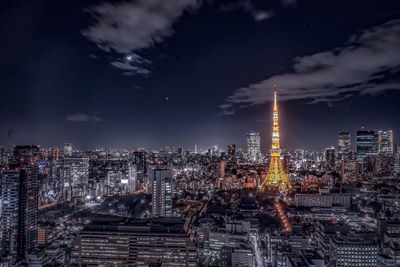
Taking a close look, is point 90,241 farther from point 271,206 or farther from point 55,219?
point 271,206

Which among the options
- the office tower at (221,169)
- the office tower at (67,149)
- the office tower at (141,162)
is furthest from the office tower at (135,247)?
the office tower at (221,169)

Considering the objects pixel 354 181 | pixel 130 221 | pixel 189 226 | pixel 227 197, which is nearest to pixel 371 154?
pixel 354 181

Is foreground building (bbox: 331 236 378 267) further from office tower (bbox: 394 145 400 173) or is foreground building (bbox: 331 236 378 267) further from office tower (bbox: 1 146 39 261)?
office tower (bbox: 394 145 400 173)

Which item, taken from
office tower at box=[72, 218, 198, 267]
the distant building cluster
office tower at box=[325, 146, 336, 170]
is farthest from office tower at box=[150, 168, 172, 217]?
office tower at box=[325, 146, 336, 170]

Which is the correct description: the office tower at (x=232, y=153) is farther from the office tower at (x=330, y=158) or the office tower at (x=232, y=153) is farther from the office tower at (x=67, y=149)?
the office tower at (x=67, y=149)

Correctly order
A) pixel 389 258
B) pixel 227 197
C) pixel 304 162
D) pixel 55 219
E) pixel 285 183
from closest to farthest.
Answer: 1. pixel 389 258
2. pixel 55 219
3. pixel 227 197
4. pixel 285 183
5. pixel 304 162

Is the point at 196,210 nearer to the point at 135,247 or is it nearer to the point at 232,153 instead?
the point at 135,247

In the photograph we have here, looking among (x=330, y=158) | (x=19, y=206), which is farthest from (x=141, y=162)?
(x=330, y=158)
